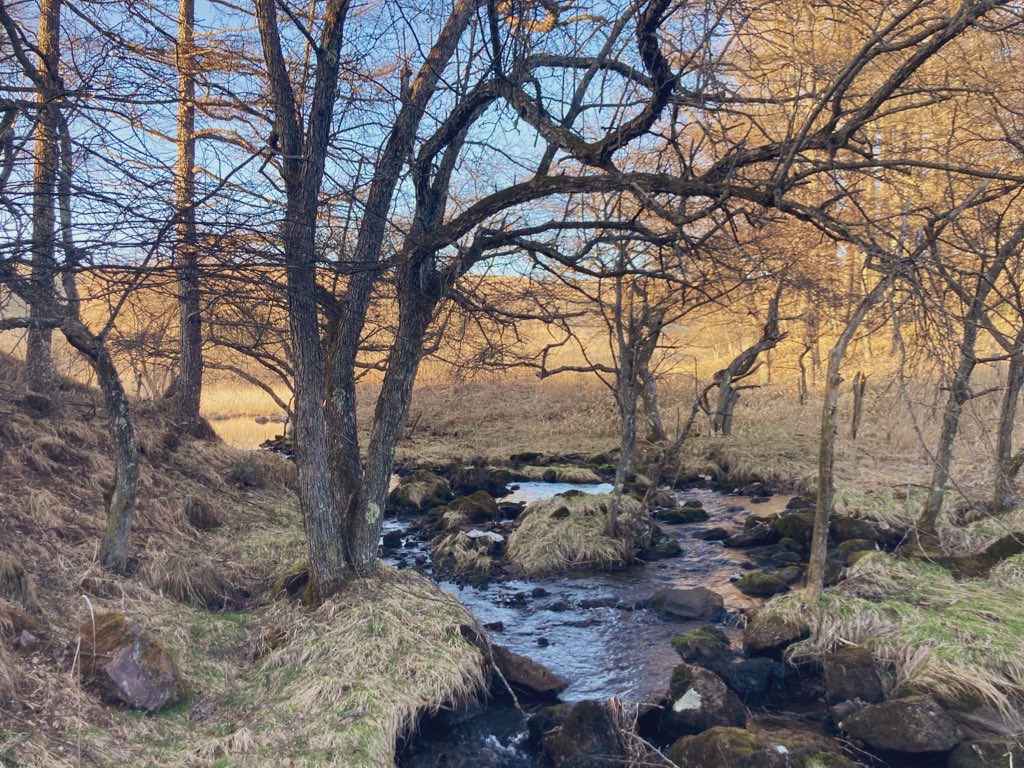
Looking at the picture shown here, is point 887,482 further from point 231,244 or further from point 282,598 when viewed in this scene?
point 231,244

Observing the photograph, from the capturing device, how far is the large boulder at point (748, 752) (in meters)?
4.58

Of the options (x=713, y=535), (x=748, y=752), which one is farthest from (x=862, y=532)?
(x=748, y=752)

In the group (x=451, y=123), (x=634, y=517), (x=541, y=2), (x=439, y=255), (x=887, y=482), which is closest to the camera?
(x=541, y=2)

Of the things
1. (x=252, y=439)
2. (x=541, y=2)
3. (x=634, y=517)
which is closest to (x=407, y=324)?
(x=541, y=2)

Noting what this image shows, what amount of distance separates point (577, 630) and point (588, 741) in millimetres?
2672

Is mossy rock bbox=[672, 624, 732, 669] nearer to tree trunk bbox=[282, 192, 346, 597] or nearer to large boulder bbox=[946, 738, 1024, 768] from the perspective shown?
large boulder bbox=[946, 738, 1024, 768]

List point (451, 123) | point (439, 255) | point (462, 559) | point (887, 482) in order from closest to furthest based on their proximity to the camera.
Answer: point (451, 123)
point (439, 255)
point (462, 559)
point (887, 482)

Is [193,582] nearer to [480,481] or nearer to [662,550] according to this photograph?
[662,550]

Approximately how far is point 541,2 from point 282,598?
5.57 meters

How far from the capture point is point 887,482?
12898 mm

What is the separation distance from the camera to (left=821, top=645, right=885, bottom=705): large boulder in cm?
575

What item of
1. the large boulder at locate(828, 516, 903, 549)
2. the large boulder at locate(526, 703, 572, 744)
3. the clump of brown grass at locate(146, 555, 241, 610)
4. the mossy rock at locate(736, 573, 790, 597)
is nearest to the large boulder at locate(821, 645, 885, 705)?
the large boulder at locate(526, 703, 572, 744)

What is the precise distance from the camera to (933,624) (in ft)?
20.5

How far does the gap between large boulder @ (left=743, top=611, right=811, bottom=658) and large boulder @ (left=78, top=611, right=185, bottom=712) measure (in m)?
4.72
